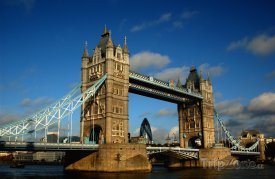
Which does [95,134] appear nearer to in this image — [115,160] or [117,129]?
[117,129]

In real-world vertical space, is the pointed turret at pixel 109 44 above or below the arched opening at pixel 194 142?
above

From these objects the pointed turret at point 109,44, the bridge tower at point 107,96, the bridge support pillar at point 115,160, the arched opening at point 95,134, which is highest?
the pointed turret at point 109,44

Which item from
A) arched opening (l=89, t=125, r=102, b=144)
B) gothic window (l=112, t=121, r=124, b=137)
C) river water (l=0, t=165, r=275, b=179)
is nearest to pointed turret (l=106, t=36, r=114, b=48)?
gothic window (l=112, t=121, r=124, b=137)

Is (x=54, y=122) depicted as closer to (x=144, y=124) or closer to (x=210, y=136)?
(x=210, y=136)

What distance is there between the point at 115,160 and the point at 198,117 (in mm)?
48248

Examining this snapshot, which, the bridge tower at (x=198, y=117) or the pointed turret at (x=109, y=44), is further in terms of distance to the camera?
the bridge tower at (x=198, y=117)

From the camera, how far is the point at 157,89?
8919cm

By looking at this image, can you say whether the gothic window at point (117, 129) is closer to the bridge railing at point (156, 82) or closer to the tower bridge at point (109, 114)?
the tower bridge at point (109, 114)

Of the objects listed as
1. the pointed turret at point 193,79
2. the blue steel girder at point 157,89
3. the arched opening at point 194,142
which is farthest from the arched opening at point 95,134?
the pointed turret at point 193,79

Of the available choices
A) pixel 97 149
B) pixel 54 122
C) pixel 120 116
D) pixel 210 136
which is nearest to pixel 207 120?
pixel 210 136

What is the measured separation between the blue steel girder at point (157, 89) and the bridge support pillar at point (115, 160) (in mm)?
19988

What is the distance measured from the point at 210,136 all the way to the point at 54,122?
2314 inches

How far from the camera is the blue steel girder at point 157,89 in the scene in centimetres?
8131

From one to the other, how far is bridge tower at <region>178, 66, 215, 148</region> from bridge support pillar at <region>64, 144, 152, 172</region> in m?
39.4
